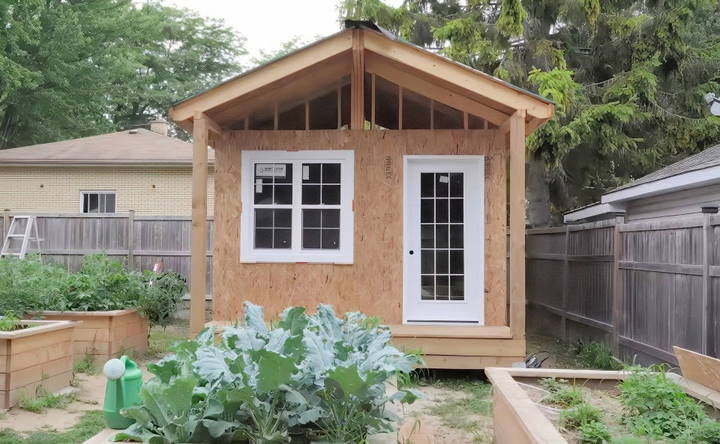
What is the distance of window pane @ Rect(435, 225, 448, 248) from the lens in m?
7.78

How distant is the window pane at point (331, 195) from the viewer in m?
7.85

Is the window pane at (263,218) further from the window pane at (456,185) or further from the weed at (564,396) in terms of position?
the weed at (564,396)

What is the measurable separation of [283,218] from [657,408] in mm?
5277

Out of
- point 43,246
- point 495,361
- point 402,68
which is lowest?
point 495,361

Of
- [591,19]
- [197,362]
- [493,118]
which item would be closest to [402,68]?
[493,118]

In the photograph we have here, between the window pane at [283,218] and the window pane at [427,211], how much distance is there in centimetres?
159

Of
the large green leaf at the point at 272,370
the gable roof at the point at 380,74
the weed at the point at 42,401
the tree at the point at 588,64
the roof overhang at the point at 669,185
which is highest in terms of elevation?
the tree at the point at 588,64

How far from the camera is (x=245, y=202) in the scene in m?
7.86

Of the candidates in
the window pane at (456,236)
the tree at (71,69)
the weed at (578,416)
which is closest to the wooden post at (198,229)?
the window pane at (456,236)

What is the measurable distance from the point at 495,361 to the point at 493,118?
9.00 ft

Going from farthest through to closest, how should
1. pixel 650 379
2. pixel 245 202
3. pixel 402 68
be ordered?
pixel 245 202 → pixel 402 68 → pixel 650 379

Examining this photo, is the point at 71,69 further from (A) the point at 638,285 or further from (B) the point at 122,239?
(A) the point at 638,285

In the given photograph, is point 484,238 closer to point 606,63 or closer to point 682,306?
point 682,306

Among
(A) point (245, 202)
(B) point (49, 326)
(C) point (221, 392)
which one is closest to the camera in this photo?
(C) point (221, 392)
